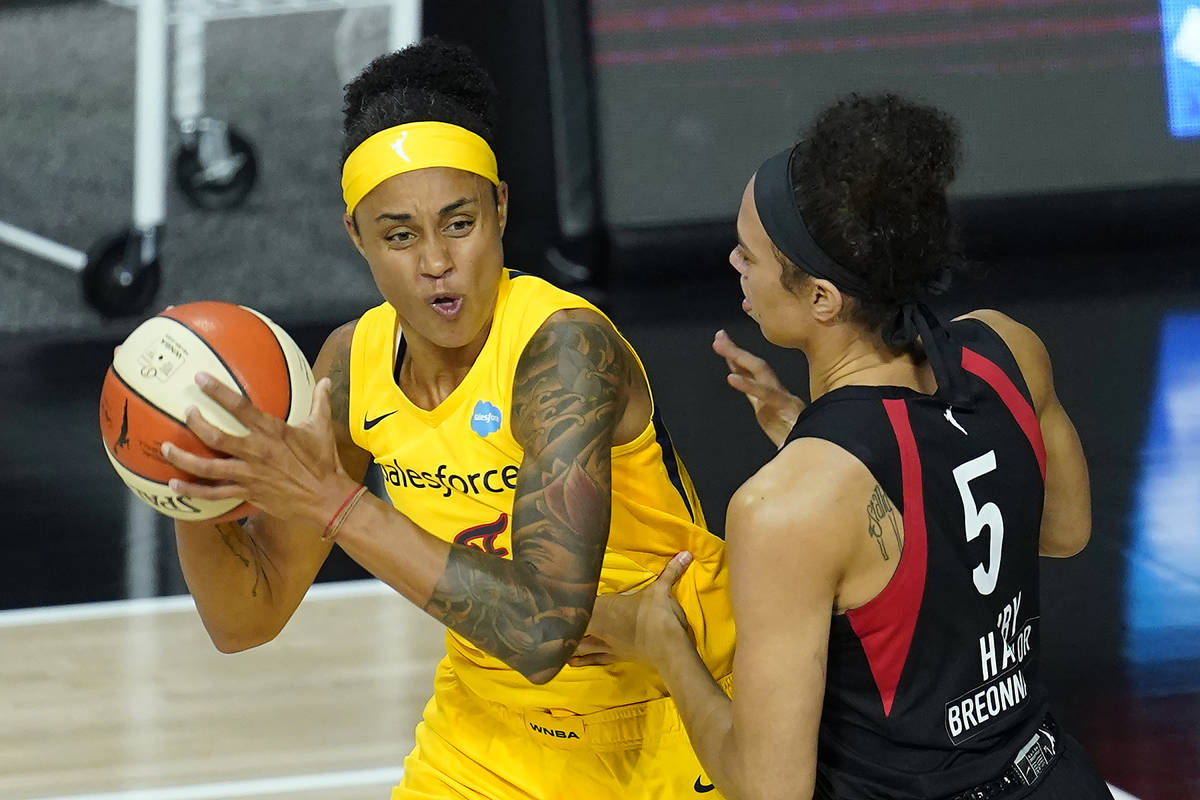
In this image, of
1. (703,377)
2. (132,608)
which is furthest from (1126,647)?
(703,377)

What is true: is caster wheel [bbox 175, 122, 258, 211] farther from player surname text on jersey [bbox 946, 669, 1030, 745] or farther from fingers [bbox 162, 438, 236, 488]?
player surname text on jersey [bbox 946, 669, 1030, 745]

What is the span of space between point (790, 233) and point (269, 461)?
768 millimetres

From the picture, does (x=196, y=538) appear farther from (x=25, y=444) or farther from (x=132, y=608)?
(x=25, y=444)

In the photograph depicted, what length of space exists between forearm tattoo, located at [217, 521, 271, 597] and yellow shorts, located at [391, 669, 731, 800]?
1.50 feet

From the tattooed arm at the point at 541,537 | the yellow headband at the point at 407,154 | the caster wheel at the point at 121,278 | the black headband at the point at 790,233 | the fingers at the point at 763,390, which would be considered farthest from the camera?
the caster wheel at the point at 121,278

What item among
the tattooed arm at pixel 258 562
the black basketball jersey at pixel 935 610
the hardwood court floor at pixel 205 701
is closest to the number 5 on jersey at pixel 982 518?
the black basketball jersey at pixel 935 610

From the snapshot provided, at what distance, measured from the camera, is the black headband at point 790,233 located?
2096 mm

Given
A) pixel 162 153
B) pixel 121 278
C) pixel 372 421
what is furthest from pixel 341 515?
pixel 162 153

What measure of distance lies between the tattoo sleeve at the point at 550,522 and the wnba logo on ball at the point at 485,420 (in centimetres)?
6

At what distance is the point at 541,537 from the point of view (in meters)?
2.31

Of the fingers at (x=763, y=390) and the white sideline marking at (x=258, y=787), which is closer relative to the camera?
the fingers at (x=763, y=390)

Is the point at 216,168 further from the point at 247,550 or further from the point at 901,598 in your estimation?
the point at 901,598

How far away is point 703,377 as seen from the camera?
8023mm

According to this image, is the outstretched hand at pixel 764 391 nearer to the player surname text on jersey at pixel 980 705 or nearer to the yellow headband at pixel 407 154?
the yellow headband at pixel 407 154
